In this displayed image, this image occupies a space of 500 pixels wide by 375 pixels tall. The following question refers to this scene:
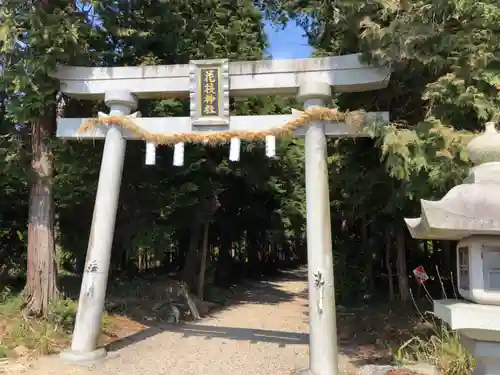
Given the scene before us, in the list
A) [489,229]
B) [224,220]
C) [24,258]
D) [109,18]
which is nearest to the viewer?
[489,229]

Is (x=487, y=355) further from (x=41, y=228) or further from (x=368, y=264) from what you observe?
(x=41, y=228)

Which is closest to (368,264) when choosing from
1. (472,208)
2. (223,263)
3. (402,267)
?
(402,267)

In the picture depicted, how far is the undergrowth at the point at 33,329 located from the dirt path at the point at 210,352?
40 cm

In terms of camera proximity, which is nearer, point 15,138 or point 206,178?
point 15,138

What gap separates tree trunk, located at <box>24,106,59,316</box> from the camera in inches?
330

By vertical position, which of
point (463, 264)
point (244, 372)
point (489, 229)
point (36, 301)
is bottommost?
point (244, 372)

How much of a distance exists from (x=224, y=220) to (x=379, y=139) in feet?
34.0

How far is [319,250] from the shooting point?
22.4 ft

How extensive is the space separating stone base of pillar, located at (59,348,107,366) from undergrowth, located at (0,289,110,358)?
0.48 m

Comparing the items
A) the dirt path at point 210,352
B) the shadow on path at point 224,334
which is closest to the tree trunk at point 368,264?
the dirt path at point 210,352

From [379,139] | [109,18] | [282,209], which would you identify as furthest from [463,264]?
[282,209]

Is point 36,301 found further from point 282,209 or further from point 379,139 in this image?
point 282,209

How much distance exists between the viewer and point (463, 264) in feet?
13.9

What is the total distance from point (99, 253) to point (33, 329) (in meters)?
1.72
